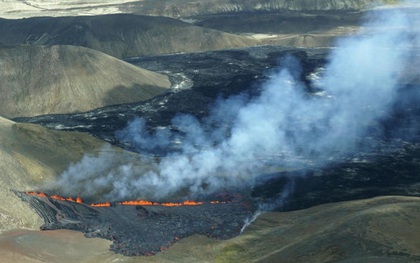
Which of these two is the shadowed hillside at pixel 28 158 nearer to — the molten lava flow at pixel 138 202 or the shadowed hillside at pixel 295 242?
the shadowed hillside at pixel 295 242

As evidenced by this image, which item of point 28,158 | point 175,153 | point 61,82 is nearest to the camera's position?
point 28,158

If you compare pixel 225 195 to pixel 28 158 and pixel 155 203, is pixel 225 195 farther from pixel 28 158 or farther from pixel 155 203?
pixel 28 158

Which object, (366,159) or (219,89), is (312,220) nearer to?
(366,159)

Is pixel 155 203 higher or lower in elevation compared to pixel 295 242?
lower

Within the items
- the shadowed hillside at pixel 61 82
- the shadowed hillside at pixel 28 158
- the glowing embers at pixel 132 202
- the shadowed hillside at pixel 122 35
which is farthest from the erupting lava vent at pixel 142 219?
the shadowed hillside at pixel 122 35

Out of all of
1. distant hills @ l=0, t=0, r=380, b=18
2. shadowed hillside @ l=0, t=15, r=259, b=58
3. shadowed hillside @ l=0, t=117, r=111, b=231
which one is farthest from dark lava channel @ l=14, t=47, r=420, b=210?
distant hills @ l=0, t=0, r=380, b=18

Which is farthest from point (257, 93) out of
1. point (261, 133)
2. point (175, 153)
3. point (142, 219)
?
point (142, 219)

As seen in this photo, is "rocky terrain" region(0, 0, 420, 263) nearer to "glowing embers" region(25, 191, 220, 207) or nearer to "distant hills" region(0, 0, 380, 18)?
"glowing embers" region(25, 191, 220, 207)
